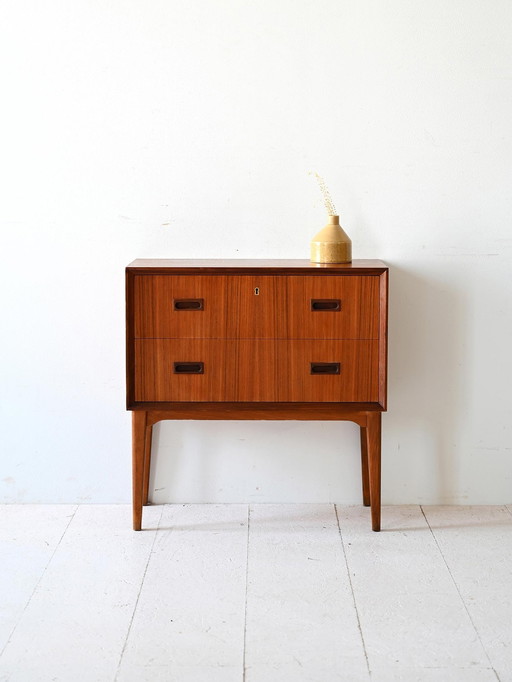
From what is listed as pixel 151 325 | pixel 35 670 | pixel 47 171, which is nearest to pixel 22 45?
pixel 47 171

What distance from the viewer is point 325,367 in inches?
113

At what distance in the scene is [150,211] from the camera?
10.1ft

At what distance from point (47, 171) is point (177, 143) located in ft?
1.46

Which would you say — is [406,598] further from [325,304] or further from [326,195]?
[326,195]

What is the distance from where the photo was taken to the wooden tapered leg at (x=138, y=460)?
2.91 m

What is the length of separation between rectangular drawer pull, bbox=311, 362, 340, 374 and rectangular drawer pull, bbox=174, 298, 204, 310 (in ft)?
1.30

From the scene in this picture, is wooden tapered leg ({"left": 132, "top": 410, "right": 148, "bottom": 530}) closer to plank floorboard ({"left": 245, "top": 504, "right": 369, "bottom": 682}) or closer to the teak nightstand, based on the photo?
the teak nightstand

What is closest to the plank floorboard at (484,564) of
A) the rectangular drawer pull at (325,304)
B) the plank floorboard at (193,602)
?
the plank floorboard at (193,602)

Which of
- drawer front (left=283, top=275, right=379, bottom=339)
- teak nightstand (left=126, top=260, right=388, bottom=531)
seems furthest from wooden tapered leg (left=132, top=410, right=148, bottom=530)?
drawer front (left=283, top=275, right=379, bottom=339)

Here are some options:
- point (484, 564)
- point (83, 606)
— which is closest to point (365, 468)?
point (484, 564)

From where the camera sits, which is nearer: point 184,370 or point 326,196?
point 184,370

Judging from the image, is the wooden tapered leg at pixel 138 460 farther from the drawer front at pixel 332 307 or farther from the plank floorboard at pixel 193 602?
the drawer front at pixel 332 307

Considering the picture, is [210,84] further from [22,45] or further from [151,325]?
[151,325]

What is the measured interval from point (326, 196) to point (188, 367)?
73 cm
